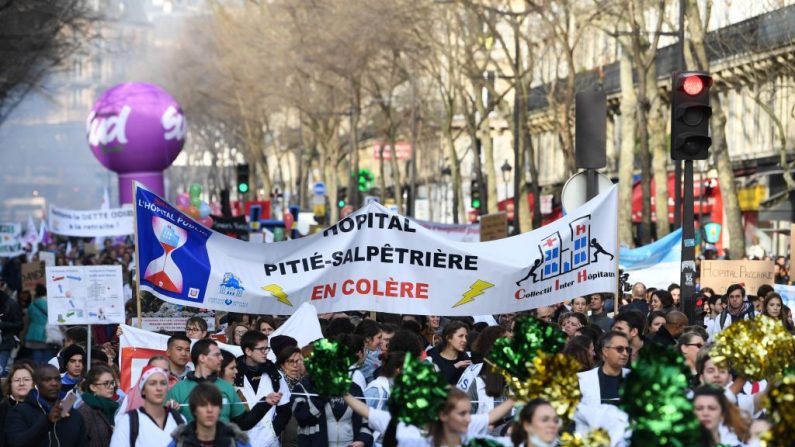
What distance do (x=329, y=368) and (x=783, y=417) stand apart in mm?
2667

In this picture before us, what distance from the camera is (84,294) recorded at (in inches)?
615

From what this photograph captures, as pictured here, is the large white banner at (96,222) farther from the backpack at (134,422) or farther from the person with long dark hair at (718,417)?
the person with long dark hair at (718,417)

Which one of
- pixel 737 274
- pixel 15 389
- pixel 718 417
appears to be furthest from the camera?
pixel 737 274

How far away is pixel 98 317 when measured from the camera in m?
15.5

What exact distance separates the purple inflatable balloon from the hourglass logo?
26.7 m

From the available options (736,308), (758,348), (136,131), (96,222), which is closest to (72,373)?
(758,348)

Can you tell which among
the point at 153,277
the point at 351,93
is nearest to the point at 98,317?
the point at 153,277

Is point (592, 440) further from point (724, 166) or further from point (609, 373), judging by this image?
point (724, 166)

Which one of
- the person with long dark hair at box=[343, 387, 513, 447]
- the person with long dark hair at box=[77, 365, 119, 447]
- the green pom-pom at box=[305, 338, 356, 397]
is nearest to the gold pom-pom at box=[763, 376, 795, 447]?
the person with long dark hair at box=[343, 387, 513, 447]

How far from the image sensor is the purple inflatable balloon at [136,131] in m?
39.6

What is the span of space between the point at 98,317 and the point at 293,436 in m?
5.24

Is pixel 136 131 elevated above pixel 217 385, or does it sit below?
above

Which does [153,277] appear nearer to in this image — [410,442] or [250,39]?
[410,442]

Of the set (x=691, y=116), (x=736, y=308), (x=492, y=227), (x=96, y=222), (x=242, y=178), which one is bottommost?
(x=736, y=308)
